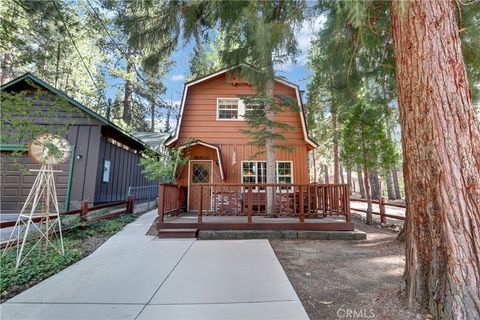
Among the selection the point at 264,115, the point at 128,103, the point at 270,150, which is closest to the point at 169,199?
the point at 270,150

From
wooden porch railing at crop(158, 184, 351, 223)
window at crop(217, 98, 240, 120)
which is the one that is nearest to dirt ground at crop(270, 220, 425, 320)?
wooden porch railing at crop(158, 184, 351, 223)

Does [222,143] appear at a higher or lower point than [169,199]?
higher

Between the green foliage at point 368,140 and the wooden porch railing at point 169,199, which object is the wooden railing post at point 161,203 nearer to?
the wooden porch railing at point 169,199

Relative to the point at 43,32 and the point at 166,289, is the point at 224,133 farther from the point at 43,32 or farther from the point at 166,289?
the point at 166,289

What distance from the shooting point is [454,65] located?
250cm

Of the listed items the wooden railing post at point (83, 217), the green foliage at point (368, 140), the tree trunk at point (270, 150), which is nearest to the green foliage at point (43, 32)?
the wooden railing post at point (83, 217)

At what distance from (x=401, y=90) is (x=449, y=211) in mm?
1383

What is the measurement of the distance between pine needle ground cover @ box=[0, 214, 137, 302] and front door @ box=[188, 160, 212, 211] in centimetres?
319

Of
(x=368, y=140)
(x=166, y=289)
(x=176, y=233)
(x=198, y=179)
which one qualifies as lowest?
(x=166, y=289)

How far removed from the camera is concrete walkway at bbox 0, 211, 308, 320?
2.44m

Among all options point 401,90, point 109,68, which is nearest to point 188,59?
point 401,90

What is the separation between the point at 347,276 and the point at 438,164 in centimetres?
191

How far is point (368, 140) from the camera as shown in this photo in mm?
8023

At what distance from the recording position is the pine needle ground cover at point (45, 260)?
122 inches
